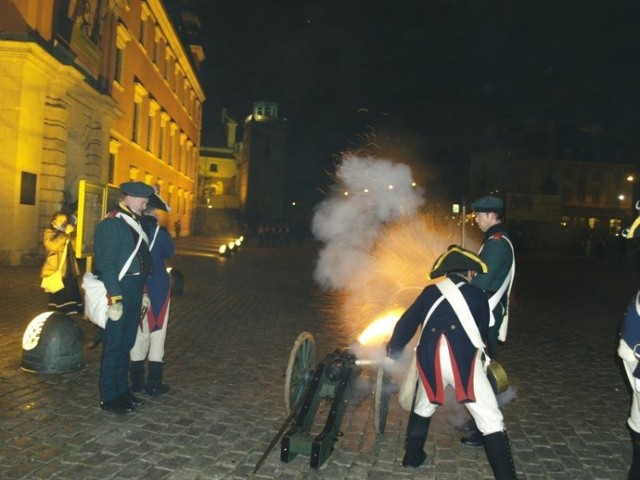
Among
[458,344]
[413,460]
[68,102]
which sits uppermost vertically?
[68,102]

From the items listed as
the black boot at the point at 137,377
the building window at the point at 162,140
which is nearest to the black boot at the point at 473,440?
the black boot at the point at 137,377

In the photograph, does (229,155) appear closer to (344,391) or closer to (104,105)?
(104,105)

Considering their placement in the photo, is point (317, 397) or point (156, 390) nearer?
point (317, 397)

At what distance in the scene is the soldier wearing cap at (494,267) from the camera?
4.65 m

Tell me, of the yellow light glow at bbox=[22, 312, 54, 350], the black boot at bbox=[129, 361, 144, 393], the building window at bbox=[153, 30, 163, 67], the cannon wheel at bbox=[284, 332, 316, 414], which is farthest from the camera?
the building window at bbox=[153, 30, 163, 67]

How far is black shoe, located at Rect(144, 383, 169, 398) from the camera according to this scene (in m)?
5.53

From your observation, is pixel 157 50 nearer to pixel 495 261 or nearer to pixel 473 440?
pixel 495 261

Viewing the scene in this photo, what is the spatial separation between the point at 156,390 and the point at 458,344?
331 cm

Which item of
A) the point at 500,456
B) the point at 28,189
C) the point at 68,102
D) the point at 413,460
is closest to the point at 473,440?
the point at 413,460

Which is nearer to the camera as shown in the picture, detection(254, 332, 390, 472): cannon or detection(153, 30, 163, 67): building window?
detection(254, 332, 390, 472): cannon

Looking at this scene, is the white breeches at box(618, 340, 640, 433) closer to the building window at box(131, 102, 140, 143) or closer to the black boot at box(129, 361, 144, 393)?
the black boot at box(129, 361, 144, 393)

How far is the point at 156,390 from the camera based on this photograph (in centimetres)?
555

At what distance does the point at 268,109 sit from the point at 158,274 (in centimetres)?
7832

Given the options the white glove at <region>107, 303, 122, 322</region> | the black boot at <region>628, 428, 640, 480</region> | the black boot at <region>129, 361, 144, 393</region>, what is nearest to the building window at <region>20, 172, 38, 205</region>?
the black boot at <region>129, 361, 144, 393</region>
